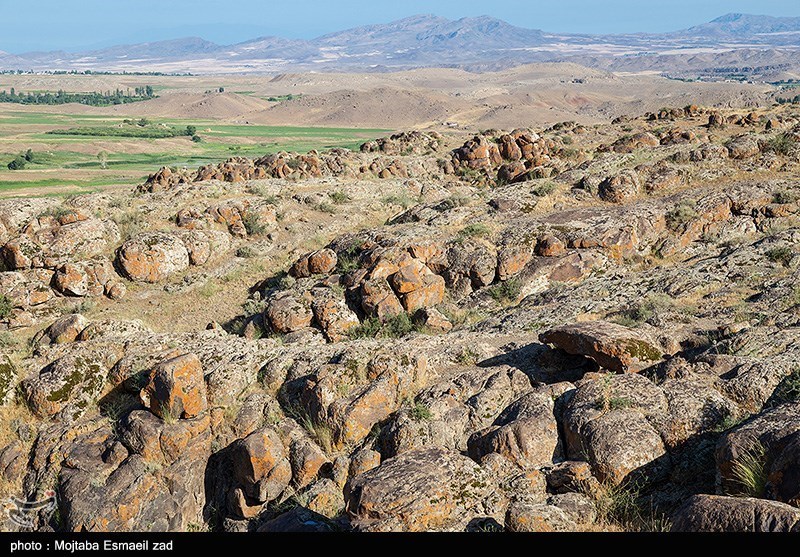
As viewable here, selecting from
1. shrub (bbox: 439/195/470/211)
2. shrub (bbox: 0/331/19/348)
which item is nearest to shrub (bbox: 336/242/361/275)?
shrub (bbox: 439/195/470/211)

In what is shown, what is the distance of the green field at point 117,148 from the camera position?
79500mm

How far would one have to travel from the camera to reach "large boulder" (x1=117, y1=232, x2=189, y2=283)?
75.8 ft

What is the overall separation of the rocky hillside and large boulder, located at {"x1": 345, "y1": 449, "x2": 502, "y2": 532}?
0.03m

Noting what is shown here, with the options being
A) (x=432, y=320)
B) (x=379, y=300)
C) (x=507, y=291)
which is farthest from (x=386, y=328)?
(x=507, y=291)

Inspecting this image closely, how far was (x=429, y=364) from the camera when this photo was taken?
12859 millimetres

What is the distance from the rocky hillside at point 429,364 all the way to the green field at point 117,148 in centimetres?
5770

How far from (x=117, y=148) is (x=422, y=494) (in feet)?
374

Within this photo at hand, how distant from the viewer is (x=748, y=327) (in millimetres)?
12578

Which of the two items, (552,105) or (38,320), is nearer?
(38,320)

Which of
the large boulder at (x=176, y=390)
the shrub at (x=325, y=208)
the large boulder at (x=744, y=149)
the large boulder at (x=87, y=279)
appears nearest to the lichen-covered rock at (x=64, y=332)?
the large boulder at (x=176, y=390)

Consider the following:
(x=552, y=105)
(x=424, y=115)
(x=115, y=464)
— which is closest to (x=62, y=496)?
(x=115, y=464)
